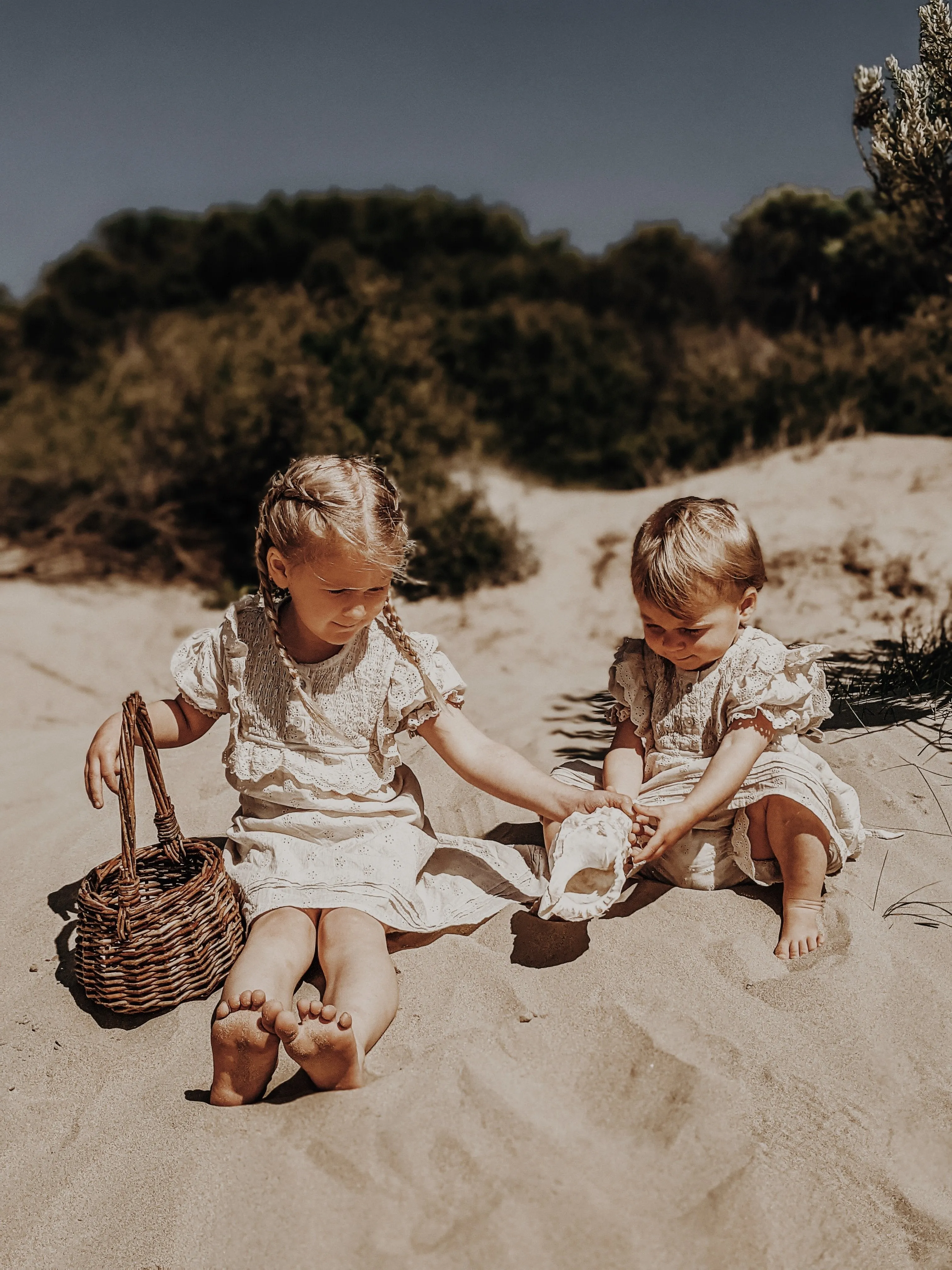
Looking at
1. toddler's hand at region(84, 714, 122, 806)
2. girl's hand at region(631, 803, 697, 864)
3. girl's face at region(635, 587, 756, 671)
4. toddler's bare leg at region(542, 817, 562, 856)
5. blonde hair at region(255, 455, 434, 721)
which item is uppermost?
blonde hair at region(255, 455, 434, 721)

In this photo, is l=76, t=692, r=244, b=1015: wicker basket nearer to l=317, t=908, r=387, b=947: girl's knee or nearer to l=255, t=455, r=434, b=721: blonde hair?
l=317, t=908, r=387, b=947: girl's knee

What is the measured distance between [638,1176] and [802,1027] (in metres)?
0.56

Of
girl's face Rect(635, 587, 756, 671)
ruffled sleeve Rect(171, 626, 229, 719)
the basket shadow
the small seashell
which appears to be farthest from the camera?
ruffled sleeve Rect(171, 626, 229, 719)

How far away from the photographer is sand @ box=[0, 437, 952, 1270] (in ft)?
5.46

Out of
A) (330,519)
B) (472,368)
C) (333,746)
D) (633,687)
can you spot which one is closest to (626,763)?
(633,687)

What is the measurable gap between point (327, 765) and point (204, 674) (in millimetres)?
415

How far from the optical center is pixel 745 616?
2.60 m

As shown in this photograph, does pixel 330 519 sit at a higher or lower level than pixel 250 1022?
higher

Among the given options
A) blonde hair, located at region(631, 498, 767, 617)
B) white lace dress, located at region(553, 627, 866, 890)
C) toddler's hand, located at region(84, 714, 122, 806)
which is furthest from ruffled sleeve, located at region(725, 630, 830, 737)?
toddler's hand, located at region(84, 714, 122, 806)

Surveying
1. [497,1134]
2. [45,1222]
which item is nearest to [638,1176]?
[497,1134]

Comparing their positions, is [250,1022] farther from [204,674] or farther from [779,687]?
[779,687]

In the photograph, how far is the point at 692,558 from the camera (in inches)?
92.9

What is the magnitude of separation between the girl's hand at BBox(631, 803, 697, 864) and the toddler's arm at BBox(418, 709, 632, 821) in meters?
0.04

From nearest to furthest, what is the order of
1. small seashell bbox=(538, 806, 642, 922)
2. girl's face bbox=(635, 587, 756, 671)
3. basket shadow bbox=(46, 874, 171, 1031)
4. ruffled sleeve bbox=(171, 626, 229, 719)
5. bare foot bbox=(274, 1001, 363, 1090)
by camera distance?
bare foot bbox=(274, 1001, 363, 1090)
small seashell bbox=(538, 806, 642, 922)
basket shadow bbox=(46, 874, 171, 1031)
girl's face bbox=(635, 587, 756, 671)
ruffled sleeve bbox=(171, 626, 229, 719)
